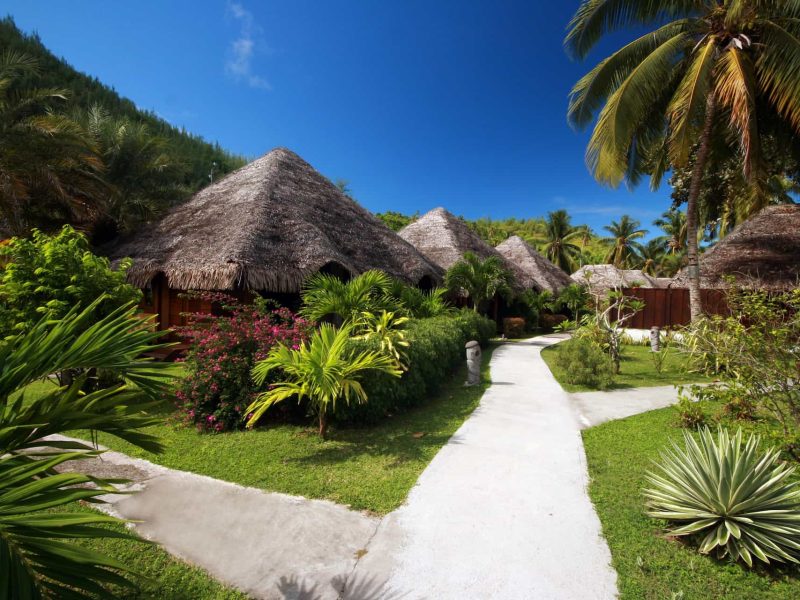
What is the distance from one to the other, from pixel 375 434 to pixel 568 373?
207 inches

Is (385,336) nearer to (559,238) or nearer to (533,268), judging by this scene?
(533,268)

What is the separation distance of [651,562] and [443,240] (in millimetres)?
18137

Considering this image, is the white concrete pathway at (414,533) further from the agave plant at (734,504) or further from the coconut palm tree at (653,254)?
the coconut palm tree at (653,254)

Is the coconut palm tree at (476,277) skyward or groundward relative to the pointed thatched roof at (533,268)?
groundward

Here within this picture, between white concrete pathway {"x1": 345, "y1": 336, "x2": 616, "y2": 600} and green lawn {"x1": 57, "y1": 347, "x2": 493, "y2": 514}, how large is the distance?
276mm

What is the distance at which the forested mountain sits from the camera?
21513mm

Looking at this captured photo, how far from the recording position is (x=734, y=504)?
8.96 feet

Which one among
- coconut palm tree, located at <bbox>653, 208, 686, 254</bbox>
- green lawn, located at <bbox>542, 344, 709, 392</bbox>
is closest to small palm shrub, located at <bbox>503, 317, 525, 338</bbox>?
green lawn, located at <bbox>542, 344, 709, 392</bbox>

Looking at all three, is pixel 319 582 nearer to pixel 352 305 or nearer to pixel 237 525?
pixel 237 525

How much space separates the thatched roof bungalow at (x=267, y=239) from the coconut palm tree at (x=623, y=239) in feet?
110

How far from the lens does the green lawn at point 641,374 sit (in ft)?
27.4

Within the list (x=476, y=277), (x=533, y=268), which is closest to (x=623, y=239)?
(x=533, y=268)

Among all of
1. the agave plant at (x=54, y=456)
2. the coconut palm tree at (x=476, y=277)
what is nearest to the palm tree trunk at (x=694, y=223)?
the coconut palm tree at (x=476, y=277)

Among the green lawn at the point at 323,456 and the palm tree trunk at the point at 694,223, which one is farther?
the palm tree trunk at the point at 694,223
